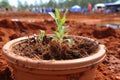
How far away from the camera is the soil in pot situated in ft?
6.00

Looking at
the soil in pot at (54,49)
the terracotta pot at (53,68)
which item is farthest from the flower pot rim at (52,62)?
the soil in pot at (54,49)

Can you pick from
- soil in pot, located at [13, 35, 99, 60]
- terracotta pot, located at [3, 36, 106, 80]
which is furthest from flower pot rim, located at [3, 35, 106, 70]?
soil in pot, located at [13, 35, 99, 60]

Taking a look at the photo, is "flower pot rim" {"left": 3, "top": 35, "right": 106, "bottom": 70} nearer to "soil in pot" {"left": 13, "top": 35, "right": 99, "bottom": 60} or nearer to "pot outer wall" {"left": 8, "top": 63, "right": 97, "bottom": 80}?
"pot outer wall" {"left": 8, "top": 63, "right": 97, "bottom": 80}

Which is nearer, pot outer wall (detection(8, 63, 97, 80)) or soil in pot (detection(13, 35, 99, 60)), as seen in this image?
pot outer wall (detection(8, 63, 97, 80))

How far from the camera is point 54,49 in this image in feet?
6.10

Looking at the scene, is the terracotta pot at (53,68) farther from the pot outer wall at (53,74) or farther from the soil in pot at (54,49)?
the soil in pot at (54,49)

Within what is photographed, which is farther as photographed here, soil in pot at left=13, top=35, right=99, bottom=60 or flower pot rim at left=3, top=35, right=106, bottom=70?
soil in pot at left=13, top=35, right=99, bottom=60

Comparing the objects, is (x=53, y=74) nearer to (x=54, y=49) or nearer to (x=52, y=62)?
(x=52, y=62)

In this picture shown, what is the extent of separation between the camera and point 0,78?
2.32 metres

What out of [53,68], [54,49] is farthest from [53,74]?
[54,49]

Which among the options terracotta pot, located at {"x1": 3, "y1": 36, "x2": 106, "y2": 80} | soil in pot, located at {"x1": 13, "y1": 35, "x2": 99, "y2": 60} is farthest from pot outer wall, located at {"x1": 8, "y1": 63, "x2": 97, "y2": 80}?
soil in pot, located at {"x1": 13, "y1": 35, "x2": 99, "y2": 60}

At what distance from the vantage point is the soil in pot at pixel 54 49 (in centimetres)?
183

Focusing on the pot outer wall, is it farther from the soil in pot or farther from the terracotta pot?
the soil in pot

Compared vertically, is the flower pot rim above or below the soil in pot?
above
